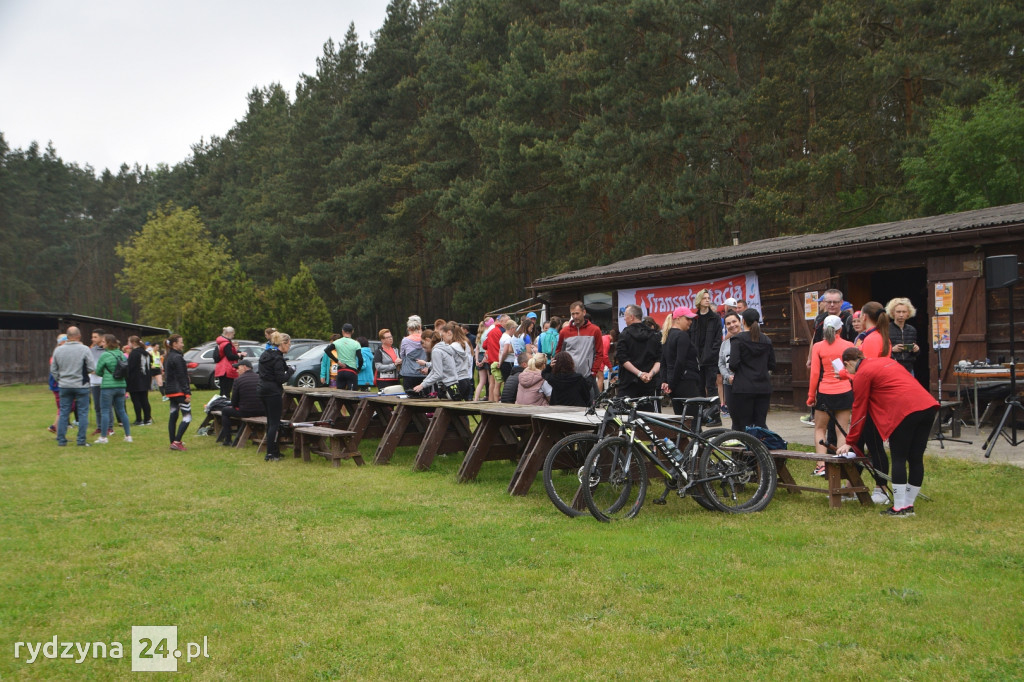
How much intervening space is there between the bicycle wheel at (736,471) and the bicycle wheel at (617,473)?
56 cm

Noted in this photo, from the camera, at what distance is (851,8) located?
26562 mm

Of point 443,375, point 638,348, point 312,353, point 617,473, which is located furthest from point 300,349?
point 617,473

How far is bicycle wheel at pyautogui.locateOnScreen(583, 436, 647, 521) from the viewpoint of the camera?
21.8ft

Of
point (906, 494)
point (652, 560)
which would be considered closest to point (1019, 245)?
point (906, 494)

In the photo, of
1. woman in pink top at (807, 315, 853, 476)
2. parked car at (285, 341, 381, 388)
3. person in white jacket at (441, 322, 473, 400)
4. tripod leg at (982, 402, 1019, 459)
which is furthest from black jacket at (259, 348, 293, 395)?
parked car at (285, 341, 381, 388)

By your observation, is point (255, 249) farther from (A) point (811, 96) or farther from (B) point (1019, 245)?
(B) point (1019, 245)

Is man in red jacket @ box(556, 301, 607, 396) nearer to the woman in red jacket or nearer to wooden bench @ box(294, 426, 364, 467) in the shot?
wooden bench @ box(294, 426, 364, 467)

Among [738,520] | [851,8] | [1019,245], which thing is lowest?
[738,520]

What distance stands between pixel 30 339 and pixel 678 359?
107 feet

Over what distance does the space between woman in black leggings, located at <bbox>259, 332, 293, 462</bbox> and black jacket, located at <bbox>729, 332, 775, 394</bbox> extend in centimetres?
559

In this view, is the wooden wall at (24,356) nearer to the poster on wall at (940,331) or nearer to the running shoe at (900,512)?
the poster on wall at (940,331)

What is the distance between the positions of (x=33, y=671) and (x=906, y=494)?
614 centimetres

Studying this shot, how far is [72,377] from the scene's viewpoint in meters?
→ 12.4

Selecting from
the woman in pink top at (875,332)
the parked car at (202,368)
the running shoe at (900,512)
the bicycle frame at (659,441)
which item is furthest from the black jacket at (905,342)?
the parked car at (202,368)
